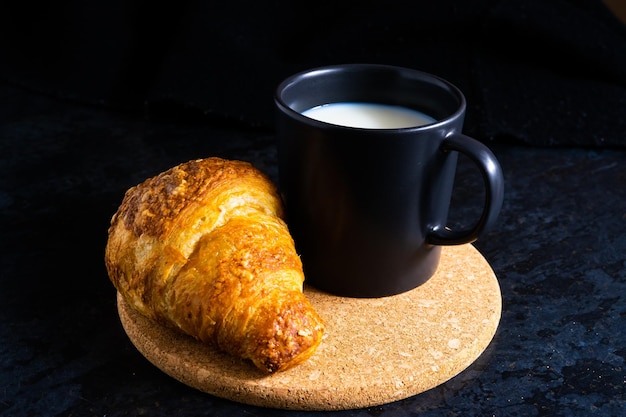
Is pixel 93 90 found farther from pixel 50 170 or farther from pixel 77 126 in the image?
pixel 50 170

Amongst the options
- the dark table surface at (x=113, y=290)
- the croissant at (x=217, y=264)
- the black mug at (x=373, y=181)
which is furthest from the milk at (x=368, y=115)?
the dark table surface at (x=113, y=290)

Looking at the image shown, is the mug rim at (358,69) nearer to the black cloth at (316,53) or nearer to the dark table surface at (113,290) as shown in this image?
the dark table surface at (113,290)

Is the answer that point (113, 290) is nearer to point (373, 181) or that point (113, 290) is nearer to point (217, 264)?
point (217, 264)

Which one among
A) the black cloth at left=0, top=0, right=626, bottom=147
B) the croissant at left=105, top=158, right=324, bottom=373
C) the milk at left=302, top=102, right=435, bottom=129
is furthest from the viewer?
the black cloth at left=0, top=0, right=626, bottom=147

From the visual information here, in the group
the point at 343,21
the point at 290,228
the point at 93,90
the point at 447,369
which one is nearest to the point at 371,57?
the point at 343,21

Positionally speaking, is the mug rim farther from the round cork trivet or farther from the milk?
the round cork trivet

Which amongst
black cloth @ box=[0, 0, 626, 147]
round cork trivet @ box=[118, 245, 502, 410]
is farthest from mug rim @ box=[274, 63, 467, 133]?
black cloth @ box=[0, 0, 626, 147]
